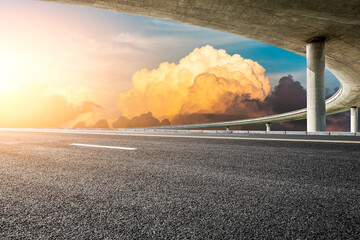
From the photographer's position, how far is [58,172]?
3734 millimetres

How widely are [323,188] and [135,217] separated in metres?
2.11

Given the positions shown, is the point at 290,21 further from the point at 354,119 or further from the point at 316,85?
Answer: the point at 354,119

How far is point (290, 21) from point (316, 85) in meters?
6.01

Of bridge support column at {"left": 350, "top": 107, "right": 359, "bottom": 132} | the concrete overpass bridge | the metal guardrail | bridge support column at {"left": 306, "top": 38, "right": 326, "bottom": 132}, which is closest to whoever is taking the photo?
the concrete overpass bridge

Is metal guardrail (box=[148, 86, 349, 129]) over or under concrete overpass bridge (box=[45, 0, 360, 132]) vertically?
under

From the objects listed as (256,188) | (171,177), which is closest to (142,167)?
(171,177)

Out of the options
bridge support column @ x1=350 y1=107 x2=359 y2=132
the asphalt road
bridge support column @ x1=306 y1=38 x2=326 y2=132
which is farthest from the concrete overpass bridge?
bridge support column @ x1=350 y1=107 x2=359 y2=132

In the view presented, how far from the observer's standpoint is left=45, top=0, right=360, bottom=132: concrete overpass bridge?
55.0 ft

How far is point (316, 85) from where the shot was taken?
2095cm

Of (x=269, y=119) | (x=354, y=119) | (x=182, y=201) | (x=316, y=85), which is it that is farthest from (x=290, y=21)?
(x=354, y=119)

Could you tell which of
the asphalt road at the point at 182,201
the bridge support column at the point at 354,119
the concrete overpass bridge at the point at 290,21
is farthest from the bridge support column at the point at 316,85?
the bridge support column at the point at 354,119

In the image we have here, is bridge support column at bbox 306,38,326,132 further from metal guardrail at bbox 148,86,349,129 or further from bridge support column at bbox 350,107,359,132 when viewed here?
bridge support column at bbox 350,107,359,132

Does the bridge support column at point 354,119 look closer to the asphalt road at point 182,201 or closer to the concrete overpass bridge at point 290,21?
the concrete overpass bridge at point 290,21

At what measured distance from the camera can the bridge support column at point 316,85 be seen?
822 inches
